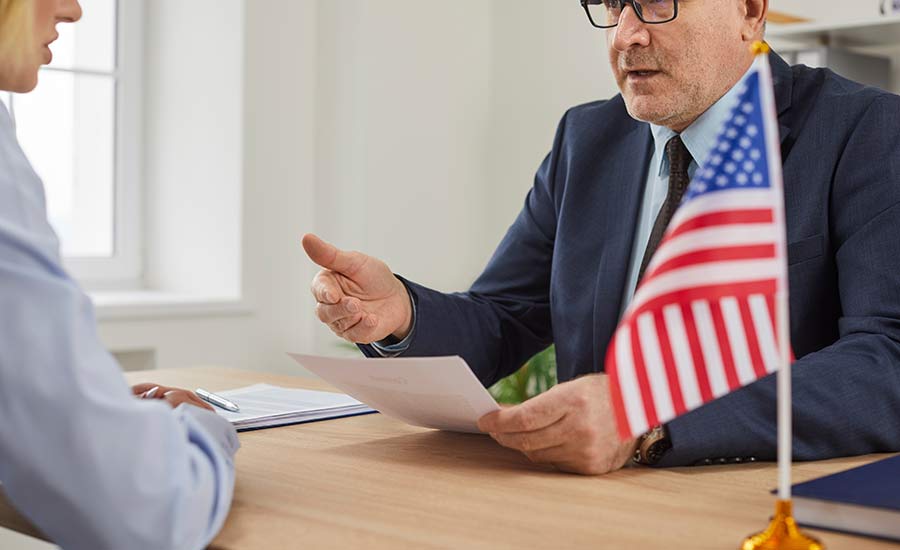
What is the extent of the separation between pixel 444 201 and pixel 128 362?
4.22ft

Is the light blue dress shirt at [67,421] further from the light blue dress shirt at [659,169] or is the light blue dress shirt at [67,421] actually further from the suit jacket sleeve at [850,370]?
the light blue dress shirt at [659,169]

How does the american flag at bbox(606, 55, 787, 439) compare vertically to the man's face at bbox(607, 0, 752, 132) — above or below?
below

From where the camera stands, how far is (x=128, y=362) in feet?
11.3

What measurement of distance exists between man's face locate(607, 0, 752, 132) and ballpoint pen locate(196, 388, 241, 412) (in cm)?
75

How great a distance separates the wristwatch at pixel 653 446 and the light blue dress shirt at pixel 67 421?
0.56 m

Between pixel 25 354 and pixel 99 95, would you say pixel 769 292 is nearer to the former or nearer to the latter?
pixel 25 354

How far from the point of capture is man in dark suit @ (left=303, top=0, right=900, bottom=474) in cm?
127

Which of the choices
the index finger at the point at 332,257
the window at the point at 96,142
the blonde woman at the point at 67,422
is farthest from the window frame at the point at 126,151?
the blonde woman at the point at 67,422

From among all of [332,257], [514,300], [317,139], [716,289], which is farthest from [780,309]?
[317,139]

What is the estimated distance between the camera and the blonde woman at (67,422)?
0.84m

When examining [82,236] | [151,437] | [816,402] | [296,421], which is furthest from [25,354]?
[82,236]

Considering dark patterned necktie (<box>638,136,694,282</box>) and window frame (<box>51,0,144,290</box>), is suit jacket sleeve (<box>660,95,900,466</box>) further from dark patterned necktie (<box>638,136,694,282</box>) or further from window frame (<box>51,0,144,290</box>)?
window frame (<box>51,0,144,290</box>)

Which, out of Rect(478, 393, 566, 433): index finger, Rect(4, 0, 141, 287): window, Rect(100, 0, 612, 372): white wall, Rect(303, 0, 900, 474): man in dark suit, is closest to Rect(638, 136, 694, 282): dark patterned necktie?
Rect(303, 0, 900, 474): man in dark suit

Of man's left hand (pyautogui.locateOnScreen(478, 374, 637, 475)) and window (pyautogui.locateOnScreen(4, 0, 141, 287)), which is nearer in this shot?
man's left hand (pyautogui.locateOnScreen(478, 374, 637, 475))
